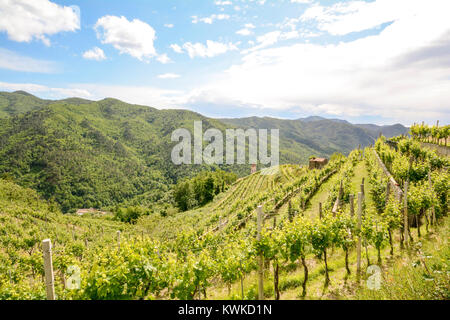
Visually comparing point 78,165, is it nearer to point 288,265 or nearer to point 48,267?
point 288,265

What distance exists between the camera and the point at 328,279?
249 inches

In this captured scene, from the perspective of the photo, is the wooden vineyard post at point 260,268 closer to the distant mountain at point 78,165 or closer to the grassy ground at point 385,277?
the grassy ground at point 385,277

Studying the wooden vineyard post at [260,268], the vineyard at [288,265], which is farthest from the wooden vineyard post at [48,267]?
the wooden vineyard post at [260,268]

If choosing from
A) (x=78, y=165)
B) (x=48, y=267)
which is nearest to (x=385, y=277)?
(x=48, y=267)

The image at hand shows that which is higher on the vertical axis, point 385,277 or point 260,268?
point 260,268

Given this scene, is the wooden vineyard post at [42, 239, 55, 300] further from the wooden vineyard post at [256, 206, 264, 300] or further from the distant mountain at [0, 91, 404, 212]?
the distant mountain at [0, 91, 404, 212]

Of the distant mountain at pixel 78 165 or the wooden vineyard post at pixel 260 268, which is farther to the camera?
the distant mountain at pixel 78 165

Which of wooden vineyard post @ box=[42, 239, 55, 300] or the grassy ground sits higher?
wooden vineyard post @ box=[42, 239, 55, 300]

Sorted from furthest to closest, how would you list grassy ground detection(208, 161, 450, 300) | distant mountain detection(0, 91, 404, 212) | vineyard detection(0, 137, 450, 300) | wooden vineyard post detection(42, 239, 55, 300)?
distant mountain detection(0, 91, 404, 212) < vineyard detection(0, 137, 450, 300) < grassy ground detection(208, 161, 450, 300) < wooden vineyard post detection(42, 239, 55, 300)

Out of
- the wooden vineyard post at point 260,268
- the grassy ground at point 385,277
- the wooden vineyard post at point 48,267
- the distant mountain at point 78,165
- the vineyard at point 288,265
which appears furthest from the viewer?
the distant mountain at point 78,165

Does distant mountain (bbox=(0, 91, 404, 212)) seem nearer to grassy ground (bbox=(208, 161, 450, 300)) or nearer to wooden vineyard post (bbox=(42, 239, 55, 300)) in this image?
grassy ground (bbox=(208, 161, 450, 300))

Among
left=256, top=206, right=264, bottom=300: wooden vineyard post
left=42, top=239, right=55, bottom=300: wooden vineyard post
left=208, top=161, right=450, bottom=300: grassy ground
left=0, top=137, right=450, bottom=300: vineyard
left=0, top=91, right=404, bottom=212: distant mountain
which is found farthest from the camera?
left=0, top=91, right=404, bottom=212: distant mountain

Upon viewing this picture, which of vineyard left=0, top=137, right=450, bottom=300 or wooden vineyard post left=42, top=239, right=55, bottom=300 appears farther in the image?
vineyard left=0, top=137, right=450, bottom=300

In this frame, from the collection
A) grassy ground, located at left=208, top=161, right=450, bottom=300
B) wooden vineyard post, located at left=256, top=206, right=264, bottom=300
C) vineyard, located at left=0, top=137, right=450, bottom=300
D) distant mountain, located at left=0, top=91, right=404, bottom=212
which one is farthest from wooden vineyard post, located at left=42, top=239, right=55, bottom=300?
distant mountain, located at left=0, top=91, right=404, bottom=212
